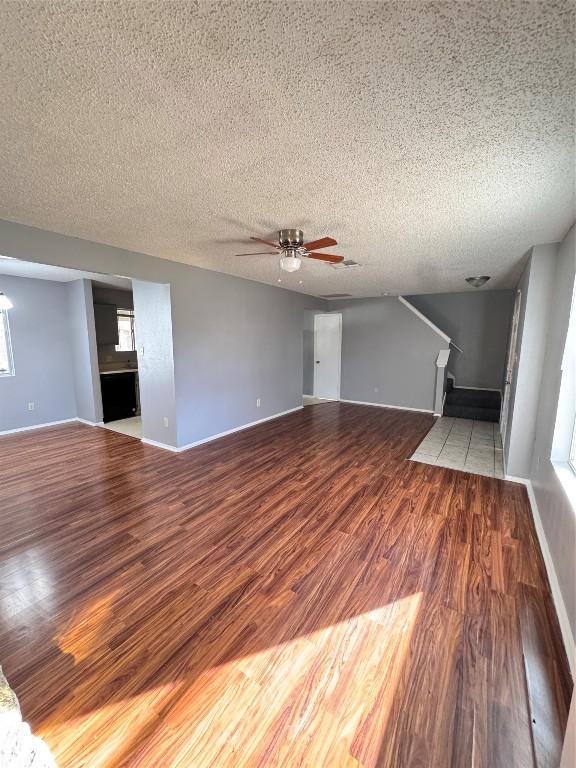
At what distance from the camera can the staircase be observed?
5.64 m

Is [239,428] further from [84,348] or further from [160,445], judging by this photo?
[84,348]

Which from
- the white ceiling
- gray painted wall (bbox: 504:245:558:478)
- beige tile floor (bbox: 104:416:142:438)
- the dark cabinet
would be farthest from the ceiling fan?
the dark cabinet

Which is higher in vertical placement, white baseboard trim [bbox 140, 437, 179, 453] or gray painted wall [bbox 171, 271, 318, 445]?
gray painted wall [bbox 171, 271, 318, 445]

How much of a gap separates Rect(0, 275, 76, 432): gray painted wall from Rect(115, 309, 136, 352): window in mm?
954

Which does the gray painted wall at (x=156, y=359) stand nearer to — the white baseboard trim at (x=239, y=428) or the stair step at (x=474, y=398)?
the white baseboard trim at (x=239, y=428)

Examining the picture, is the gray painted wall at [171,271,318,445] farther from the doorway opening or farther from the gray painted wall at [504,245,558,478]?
the gray painted wall at [504,245,558,478]

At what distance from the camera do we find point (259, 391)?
215 inches

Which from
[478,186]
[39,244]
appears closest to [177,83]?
[478,186]

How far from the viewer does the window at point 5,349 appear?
4.83m

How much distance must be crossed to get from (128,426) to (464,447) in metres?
5.27

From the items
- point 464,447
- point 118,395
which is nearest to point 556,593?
point 464,447

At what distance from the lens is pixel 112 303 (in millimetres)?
6215

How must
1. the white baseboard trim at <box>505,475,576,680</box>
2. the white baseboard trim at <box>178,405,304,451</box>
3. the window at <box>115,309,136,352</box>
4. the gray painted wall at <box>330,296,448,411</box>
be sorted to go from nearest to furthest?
the white baseboard trim at <box>505,475,576,680</box> → the white baseboard trim at <box>178,405,304,451</box> → the gray painted wall at <box>330,296,448,411</box> → the window at <box>115,309,136,352</box>

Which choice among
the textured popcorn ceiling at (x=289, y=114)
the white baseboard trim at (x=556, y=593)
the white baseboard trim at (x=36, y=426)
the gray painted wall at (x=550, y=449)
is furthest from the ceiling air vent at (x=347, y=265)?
the white baseboard trim at (x=36, y=426)
